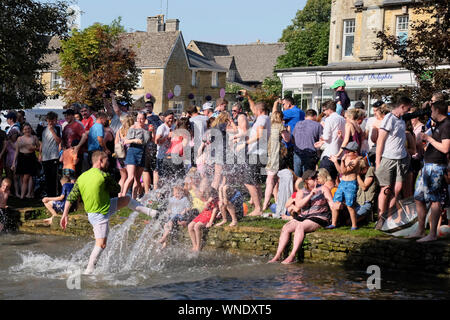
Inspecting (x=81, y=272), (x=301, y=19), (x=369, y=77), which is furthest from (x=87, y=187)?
(x=301, y=19)

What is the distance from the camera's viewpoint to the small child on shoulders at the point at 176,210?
13.0 meters

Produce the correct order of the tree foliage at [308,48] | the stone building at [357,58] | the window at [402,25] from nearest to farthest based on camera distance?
the stone building at [357,58], the window at [402,25], the tree foliage at [308,48]

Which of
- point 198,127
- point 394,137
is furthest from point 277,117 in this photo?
point 394,137

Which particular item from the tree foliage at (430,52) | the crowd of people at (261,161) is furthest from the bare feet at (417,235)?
the tree foliage at (430,52)

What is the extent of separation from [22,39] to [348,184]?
1176cm

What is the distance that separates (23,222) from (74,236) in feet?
5.10

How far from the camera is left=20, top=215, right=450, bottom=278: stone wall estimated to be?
10539 mm

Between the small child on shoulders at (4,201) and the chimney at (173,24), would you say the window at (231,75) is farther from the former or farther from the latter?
the small child on shoulders at (4,201)

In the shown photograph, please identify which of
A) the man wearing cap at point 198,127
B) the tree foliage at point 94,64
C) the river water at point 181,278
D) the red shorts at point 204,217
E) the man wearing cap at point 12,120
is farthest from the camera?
the tree foliage at point 94,64

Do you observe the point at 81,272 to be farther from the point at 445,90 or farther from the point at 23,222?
the point at 445,90

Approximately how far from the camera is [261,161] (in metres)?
13.8

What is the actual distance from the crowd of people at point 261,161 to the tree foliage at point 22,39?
309 centimetres

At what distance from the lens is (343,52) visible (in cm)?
3828

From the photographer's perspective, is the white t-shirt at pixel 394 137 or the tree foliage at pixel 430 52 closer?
the white t-shirt at pixel 394 137
